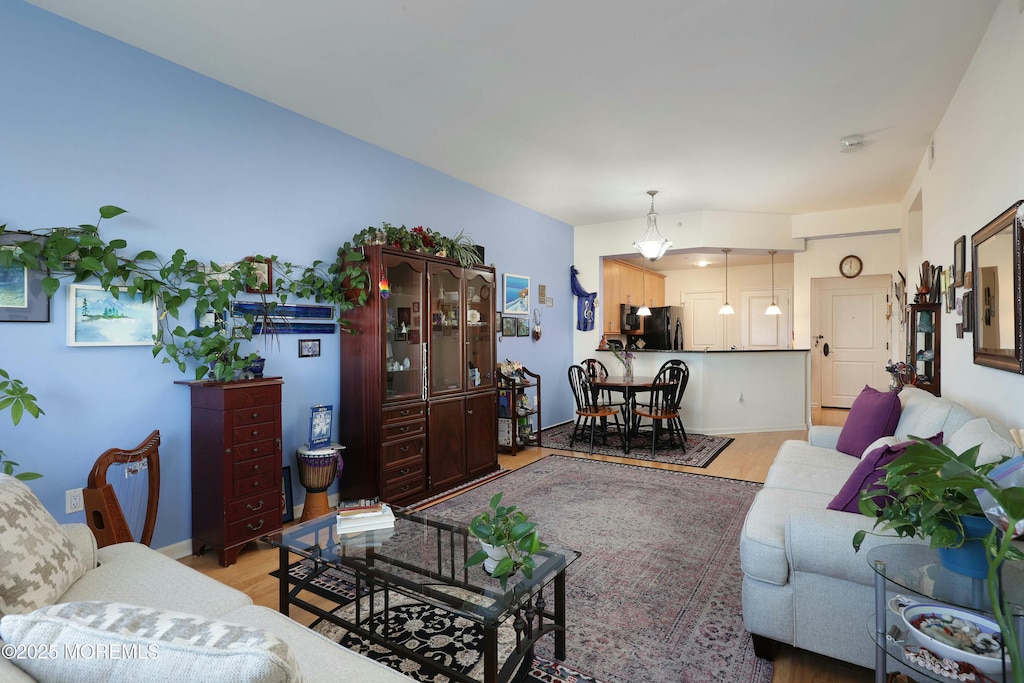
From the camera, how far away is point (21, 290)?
7.76 feet

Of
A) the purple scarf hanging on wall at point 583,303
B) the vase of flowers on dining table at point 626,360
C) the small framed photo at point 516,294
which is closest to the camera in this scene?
the small framed photo at point 516,294

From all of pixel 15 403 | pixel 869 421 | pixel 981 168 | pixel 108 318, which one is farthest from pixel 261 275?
pixel 981 168

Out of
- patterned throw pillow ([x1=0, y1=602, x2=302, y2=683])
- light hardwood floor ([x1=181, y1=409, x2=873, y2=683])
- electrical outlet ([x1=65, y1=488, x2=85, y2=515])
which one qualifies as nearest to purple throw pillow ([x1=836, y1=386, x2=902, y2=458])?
light hardwood floor ([x1=181, y1=409, x2=873, y2=683])

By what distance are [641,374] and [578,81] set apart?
14.4 feet

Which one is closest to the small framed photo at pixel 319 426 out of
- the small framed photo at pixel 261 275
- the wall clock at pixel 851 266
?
the small framed photo at pixel 261 275

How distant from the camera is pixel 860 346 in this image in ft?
26.2

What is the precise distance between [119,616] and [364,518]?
1.52 m

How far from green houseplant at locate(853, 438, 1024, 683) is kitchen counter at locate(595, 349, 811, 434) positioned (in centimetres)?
509

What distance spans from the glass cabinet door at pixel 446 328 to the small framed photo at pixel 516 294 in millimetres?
1389

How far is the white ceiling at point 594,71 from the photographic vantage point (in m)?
2.47

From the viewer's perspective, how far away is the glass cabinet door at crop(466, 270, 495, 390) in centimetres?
452

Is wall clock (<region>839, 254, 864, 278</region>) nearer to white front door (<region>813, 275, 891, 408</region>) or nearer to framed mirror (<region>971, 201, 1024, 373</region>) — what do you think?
white front door (<region>813, 275, 891, 408</region>)

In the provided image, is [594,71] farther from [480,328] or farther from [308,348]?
[308,348]

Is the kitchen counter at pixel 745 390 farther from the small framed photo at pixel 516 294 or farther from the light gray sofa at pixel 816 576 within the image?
the light gray sofa at pixel 816 576
